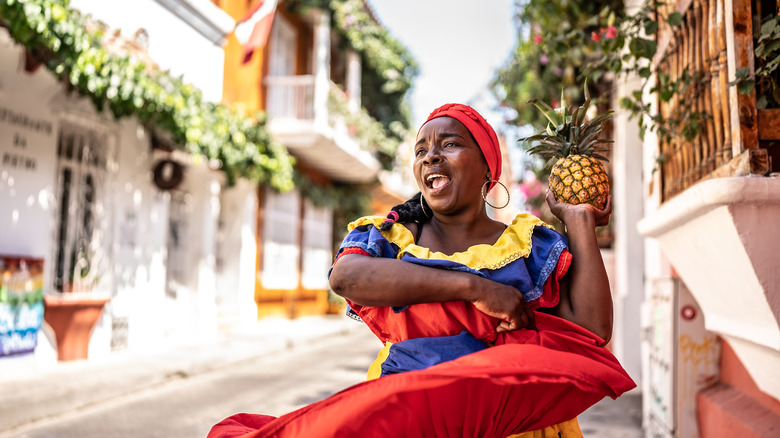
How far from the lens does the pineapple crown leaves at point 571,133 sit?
185 centimetres

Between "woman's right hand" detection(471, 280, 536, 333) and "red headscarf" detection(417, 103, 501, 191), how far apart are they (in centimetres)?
42

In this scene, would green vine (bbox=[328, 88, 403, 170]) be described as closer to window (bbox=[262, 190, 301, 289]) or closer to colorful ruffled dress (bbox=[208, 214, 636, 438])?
window (bbox=[262, 190, 301, 289])

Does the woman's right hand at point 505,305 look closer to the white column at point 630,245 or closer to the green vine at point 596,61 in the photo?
the green vine at point 596,61

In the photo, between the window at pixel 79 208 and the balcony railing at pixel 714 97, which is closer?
the balcony railing at pixel 714 97

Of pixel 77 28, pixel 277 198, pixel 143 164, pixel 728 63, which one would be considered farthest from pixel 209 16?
pixel 728 63

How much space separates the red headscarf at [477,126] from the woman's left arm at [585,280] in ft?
0.83

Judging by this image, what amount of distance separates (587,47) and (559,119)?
8.39 feet

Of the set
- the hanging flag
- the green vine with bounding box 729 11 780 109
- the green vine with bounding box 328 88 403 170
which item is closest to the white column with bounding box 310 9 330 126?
the green vine with bounding box 328 88 403 170

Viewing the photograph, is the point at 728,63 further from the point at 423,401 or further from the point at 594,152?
the point at 423,401

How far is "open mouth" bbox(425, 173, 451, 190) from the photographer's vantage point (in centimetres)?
168

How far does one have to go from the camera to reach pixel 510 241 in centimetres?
166

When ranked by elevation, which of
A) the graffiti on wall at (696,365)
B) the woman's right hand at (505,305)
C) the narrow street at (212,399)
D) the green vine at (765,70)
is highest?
the green vine at (765,70)

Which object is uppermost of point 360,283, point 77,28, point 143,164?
point 77,28

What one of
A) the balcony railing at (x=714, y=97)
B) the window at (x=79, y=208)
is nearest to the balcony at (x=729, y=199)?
the balcony railing at (x=714, y=97)
